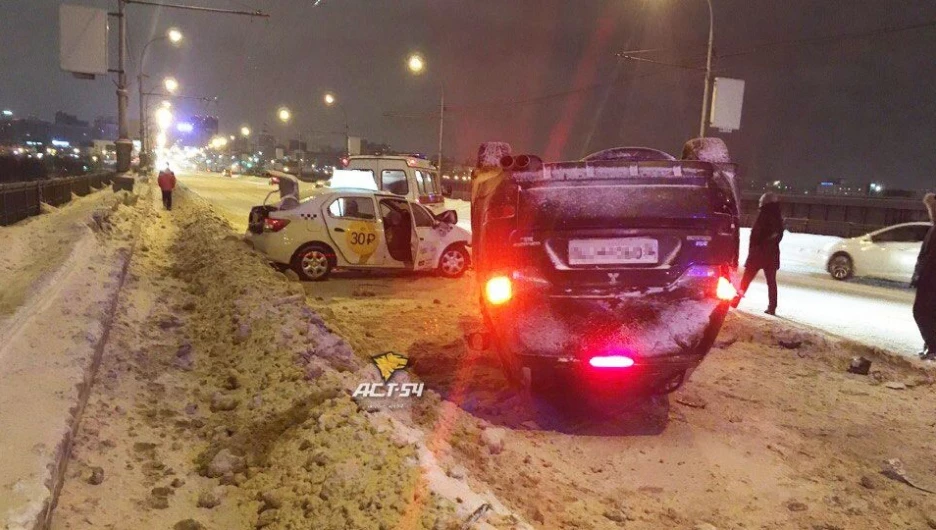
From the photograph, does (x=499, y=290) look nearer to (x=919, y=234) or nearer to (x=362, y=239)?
(x=362, y=239)

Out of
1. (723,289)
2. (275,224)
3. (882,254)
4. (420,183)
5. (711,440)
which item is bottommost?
(711,440)

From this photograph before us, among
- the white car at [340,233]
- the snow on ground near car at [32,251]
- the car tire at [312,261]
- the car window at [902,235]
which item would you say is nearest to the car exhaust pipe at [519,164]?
the snow on ground near car at [32,251]

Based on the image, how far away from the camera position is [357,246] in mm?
11047

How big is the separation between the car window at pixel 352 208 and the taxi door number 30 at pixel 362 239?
0.43 ft

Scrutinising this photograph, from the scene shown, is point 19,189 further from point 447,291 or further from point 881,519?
point 881,519

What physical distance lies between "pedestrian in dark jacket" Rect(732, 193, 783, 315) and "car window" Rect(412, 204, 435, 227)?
5.10m

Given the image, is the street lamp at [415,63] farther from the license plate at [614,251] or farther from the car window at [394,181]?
the license plate at [614,251]

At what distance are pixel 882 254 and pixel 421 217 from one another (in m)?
10.1

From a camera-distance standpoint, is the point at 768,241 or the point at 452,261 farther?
the point at 452,261

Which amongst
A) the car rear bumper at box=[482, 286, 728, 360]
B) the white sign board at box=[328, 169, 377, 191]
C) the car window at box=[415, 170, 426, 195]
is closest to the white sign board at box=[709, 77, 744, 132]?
the car window at box=[415, 170, 426, 195]

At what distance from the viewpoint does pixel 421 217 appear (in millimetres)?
11570

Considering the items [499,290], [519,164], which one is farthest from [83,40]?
[499,290]

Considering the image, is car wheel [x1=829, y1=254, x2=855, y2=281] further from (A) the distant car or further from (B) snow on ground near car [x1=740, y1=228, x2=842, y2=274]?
(B) snow on ground near car [x1=740, y1=228, x2=842, y2=274]

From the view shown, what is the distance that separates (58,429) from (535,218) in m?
3.18
